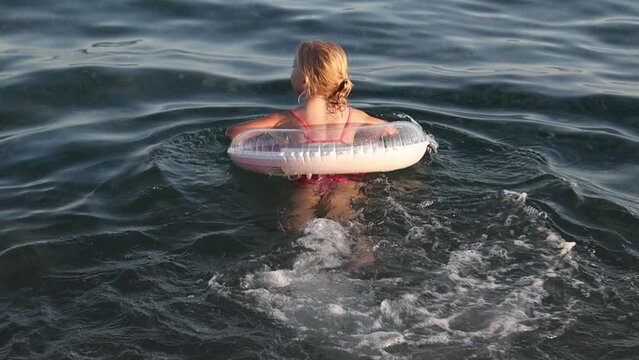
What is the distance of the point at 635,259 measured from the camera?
5.72m

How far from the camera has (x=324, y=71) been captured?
257 inches

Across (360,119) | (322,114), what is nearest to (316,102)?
(322,114)

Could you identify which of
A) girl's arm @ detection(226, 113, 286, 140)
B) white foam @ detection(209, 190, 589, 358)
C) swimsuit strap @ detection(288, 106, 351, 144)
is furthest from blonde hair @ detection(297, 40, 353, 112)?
white foam @ detection(209, 190, 589, 358)

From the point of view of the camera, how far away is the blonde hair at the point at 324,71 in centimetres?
654

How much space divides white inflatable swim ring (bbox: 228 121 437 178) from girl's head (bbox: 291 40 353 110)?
301mm

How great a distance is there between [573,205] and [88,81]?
501 centimetres

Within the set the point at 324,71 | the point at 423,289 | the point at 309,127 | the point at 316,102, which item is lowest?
the point at 423,289

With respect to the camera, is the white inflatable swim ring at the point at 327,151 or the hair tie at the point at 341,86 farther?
the hair tie at the point at 341,86

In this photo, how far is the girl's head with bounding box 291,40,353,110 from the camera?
21.5 ft

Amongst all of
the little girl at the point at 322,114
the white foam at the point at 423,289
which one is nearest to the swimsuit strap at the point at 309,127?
the little girl at the point at 322,114

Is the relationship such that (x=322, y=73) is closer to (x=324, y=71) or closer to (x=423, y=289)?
(x=324, y=71)

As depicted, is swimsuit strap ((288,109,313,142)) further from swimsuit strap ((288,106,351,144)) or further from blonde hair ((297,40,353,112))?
blonde hair ((297,40,353,112))

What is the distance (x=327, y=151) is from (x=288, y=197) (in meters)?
0.51

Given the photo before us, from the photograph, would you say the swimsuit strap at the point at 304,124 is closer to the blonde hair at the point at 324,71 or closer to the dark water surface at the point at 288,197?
the blonde hair at the point at 324,71
